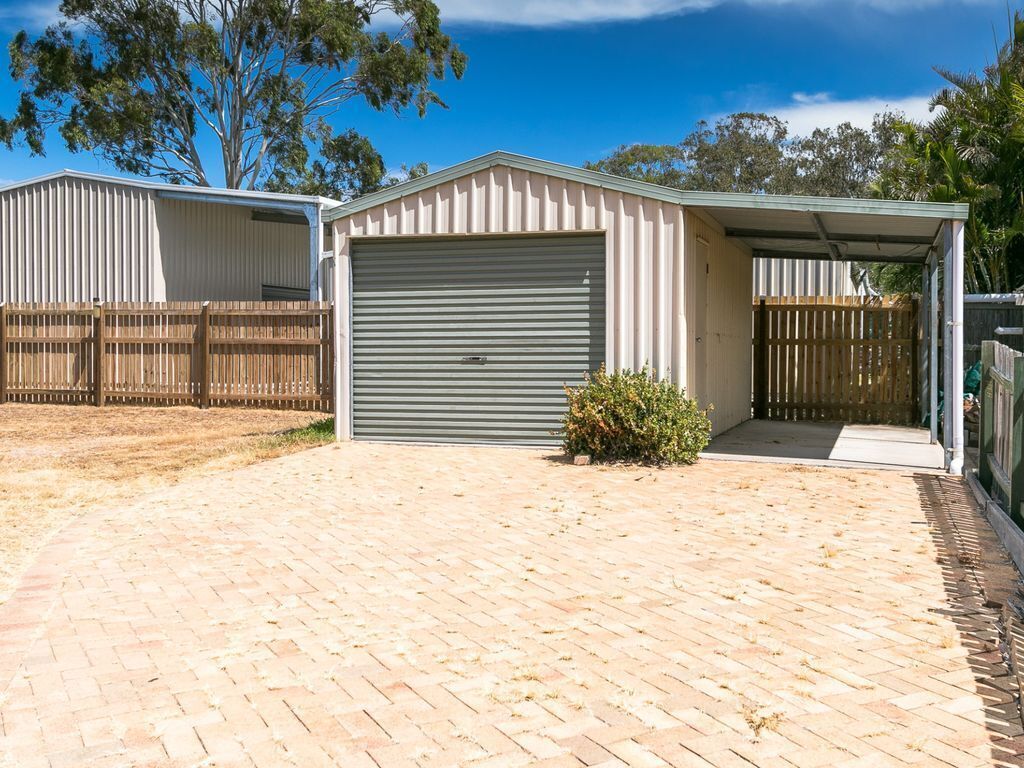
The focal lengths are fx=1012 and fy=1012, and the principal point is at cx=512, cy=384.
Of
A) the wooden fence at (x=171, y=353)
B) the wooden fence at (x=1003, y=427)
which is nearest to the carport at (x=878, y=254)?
the wooden fence at (x=1003, y=427)

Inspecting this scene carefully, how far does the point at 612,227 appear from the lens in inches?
432

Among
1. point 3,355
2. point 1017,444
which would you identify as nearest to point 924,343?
point 1017,444

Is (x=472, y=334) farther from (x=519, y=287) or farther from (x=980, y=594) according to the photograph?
(x=980, y=594)

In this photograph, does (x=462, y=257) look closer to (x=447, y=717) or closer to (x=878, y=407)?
(x=878, y=407)

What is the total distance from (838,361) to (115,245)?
14898 millimetres

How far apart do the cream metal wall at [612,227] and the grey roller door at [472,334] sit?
0.21 metres

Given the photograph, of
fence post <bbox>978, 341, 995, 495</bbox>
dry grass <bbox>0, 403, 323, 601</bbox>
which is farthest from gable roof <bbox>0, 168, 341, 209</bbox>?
fence post <bbox>978, 341, 995, 495</bbox>

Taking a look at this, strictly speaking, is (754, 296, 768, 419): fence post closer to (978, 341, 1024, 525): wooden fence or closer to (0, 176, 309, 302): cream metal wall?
(978, 341, 1024, 525): wooden fence

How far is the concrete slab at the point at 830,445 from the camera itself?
10625mm

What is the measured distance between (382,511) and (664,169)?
38.8 metres

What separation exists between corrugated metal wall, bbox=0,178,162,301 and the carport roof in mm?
10729

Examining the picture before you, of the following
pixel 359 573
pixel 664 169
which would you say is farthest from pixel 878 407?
pixel 664 169

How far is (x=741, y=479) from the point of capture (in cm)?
939

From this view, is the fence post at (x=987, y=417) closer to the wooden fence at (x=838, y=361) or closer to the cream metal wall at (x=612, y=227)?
the cream metal wall at (x=612, y=227)
